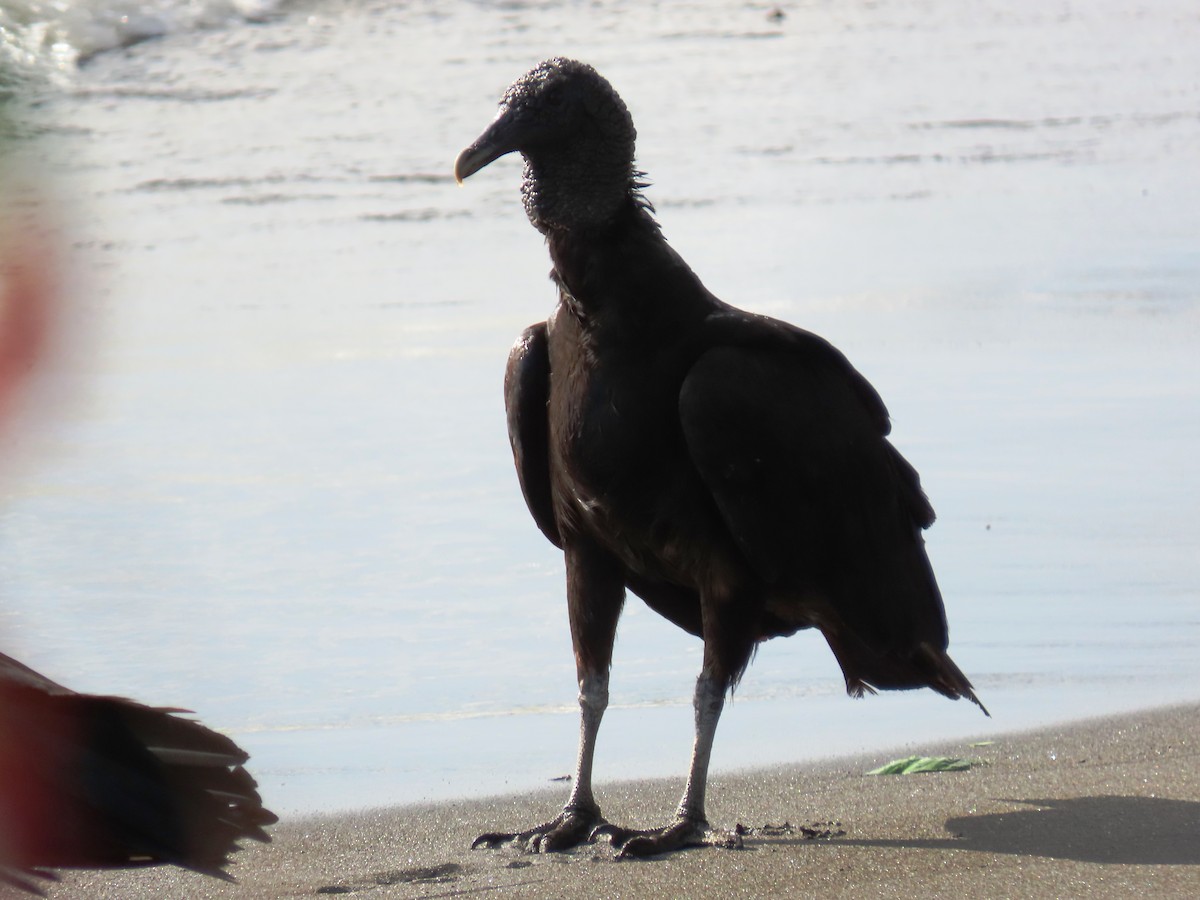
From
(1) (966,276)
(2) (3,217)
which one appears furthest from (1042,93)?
(2) (3,217)

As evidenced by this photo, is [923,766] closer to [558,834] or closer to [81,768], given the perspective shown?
[558,834]

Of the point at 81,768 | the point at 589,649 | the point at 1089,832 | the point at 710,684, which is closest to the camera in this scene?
the point at 81,768

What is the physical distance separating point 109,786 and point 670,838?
168 centimetres

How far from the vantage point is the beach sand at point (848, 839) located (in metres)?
2.43

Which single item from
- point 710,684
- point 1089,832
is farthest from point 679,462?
point 1089,832

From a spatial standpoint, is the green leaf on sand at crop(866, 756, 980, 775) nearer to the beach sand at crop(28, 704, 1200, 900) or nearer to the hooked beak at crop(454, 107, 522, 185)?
the beach sand at crop(28, 704, 1200, 900)

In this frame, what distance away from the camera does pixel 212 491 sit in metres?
5.16

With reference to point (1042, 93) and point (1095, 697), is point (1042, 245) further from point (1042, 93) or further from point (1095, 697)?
point (1095, 697)

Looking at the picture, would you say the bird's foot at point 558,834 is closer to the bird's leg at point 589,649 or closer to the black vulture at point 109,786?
the bird's leg at point 589,649

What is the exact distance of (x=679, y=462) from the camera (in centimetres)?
279

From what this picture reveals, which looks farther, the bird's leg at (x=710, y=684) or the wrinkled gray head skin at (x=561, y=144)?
the wrinkled gray head skin at (x=561, y=144)

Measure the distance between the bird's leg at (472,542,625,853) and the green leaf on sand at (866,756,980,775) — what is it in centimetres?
60

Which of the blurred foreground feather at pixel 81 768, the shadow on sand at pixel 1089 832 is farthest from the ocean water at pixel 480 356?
the shadow on sand at pixel 1089 832

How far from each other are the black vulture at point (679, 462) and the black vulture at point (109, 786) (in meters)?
1.42
